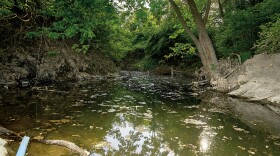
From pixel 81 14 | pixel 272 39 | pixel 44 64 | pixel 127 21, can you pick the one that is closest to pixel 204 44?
pixel 272 39

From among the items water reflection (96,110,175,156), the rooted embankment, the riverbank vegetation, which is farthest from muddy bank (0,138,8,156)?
the rooted embankment

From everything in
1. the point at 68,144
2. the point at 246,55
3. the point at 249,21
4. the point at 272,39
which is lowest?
the point at 68,144

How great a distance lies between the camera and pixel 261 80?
881cm

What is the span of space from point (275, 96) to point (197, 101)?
2.39m

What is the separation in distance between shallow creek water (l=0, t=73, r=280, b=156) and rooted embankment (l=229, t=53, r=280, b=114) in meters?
2.04

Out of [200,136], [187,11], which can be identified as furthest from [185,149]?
[187,11]

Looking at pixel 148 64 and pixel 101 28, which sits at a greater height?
pixel 101 28

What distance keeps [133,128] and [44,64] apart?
8.86m

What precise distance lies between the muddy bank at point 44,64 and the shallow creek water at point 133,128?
11.6 ft

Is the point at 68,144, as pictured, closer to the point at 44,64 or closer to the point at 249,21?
the point at 44,64

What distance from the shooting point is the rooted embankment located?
757 cm

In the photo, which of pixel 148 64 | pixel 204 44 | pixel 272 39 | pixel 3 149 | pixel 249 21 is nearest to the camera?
pixel 3 149

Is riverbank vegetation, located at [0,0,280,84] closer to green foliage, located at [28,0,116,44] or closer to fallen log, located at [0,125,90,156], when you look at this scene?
green foliage, located at [28,0,116,44]

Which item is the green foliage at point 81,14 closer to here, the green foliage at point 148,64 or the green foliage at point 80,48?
the green foliage at point 80,48
